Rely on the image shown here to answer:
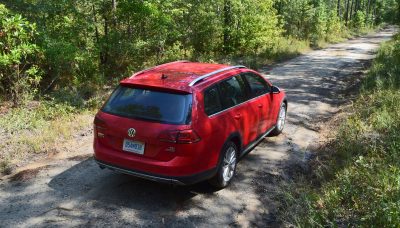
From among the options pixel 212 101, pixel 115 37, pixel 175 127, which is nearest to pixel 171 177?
pixel 175 127

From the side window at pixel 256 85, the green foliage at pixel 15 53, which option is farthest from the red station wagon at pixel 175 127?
the green foliage at pixel 15 53

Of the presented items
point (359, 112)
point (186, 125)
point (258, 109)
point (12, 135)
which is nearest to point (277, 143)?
point (258, 109)

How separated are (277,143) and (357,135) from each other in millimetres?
1552

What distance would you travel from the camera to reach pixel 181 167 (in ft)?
16.3

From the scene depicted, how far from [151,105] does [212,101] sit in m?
0.89

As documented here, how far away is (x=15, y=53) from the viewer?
8492 mm

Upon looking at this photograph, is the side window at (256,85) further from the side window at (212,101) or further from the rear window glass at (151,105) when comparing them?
the rear window glass at (151,105)

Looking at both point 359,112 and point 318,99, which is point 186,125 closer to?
point 359,112

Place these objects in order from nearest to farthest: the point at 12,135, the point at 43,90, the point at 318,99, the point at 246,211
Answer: the point at 246,211
the point at 12,135
the point at 43,90
the point at 318,99

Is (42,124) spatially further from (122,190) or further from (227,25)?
(227,25)

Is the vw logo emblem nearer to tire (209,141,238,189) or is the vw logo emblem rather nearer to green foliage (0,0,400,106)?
tire (209,141,238,189)

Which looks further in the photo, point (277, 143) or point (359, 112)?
point (359, 112)

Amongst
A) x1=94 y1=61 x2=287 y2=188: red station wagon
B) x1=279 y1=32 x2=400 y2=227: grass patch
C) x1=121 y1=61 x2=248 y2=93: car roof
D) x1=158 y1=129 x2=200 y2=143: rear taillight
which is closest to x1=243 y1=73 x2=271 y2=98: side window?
x1=121 y1=61 x2=248 y2=93: car roof

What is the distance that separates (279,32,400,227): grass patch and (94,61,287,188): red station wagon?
116 cm
